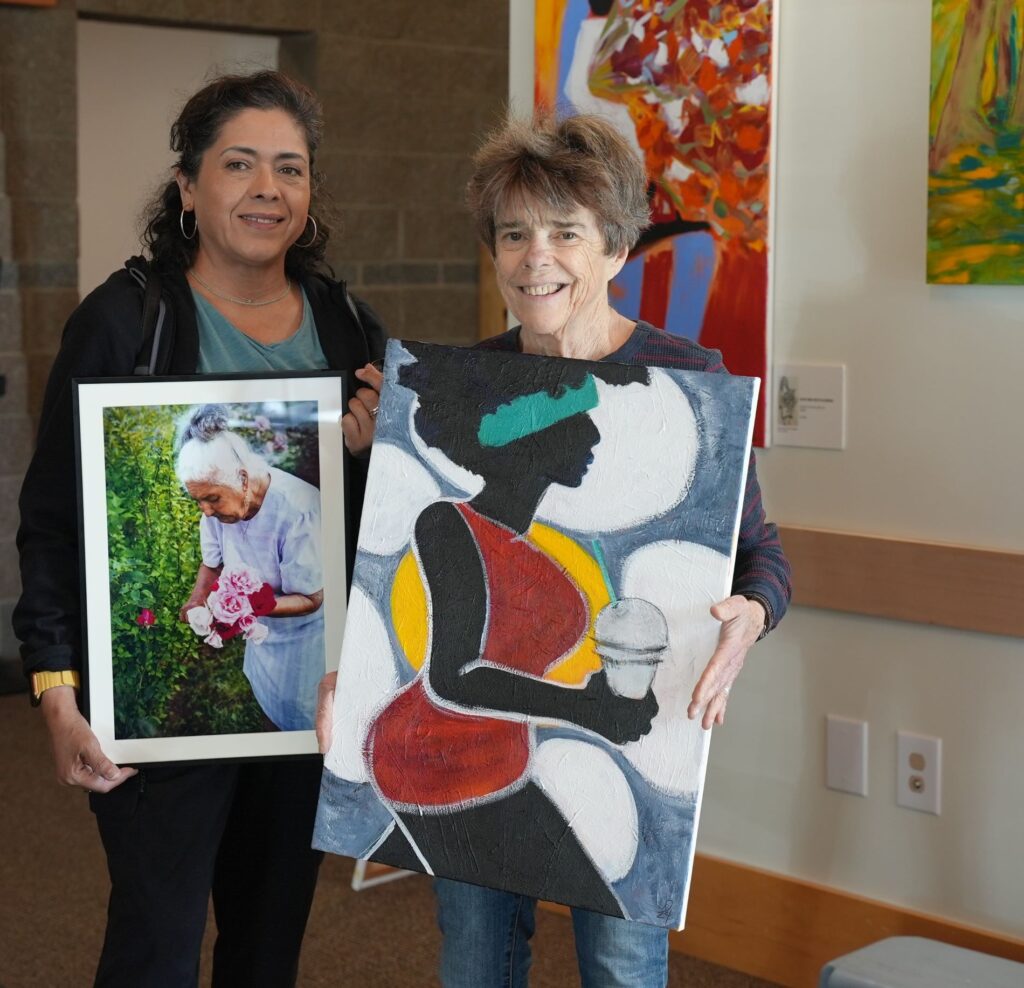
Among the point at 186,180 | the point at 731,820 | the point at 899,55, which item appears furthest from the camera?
the point at 731,820

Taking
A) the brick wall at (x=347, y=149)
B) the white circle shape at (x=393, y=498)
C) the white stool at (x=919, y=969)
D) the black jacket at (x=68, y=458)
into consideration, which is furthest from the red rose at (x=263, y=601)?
the brick wall at (x=347, y=149)

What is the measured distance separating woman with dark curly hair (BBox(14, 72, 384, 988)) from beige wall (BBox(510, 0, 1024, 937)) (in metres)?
1.03

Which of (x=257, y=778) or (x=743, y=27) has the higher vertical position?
(x=743, y=27)

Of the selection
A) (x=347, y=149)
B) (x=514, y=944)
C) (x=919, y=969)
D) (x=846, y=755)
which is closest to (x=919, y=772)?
(x=846, y=755)

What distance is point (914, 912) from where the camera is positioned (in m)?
2.60

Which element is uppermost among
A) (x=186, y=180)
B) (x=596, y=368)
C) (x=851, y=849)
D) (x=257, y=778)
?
(x=186, y=180)

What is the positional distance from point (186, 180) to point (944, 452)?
4.57 feet

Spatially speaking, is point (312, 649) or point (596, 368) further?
point (312, 649)

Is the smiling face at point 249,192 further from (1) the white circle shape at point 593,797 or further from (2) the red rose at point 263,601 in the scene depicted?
(1) the white circle shape at point 593,797

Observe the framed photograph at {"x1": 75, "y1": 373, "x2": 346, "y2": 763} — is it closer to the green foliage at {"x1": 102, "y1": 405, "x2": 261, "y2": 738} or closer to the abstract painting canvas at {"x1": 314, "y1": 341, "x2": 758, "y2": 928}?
the green foliage at {"x1": 102, "y1": 405, "x2": 261, "y2": 738}

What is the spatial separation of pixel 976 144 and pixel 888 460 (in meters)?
0.57

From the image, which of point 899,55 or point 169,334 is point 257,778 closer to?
point 169,334

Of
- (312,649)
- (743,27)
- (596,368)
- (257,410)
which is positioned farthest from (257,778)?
(743,27)

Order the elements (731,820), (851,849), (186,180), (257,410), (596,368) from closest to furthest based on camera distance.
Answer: (596,368)
(257,410)
(186,180)
(851,849)
(731,820)
